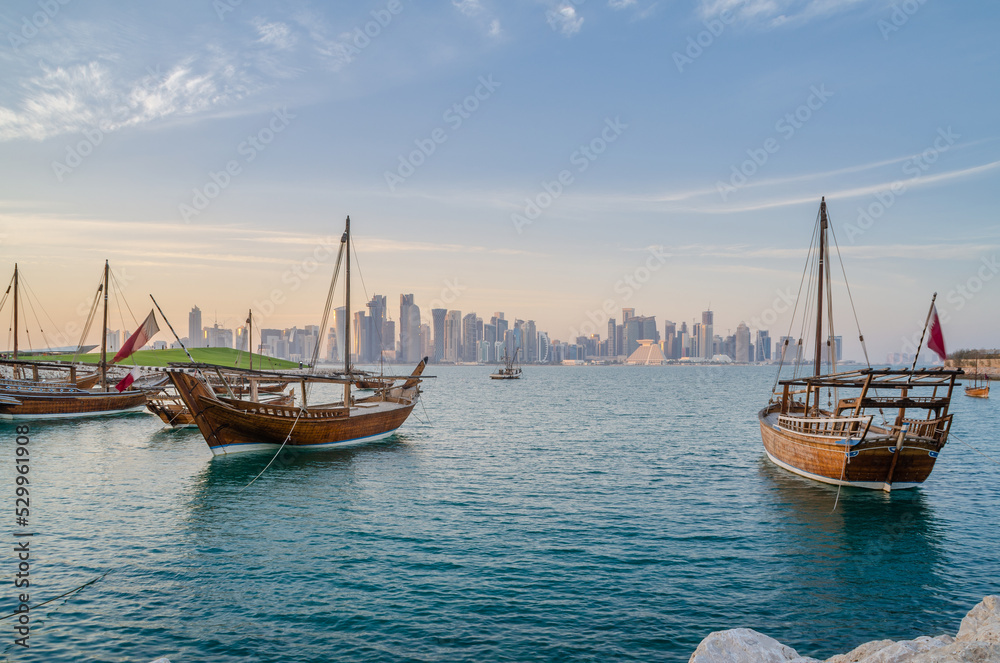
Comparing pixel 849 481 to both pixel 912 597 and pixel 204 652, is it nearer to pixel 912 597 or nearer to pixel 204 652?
pixel 912 597

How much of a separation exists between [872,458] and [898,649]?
694 inches

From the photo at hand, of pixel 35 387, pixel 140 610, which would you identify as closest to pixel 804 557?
pixel 140 610

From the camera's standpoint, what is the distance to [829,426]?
25.0 m

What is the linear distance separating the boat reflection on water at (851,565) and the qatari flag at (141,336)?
34.9 metres

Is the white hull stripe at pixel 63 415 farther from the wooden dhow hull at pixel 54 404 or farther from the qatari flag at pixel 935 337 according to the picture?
the qatari flag at pixel 935 337

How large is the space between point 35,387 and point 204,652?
55142mm

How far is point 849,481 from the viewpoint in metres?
24.4

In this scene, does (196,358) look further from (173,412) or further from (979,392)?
(979,392)

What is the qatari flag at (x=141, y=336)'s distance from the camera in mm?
34231

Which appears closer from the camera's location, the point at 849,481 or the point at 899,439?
the point at 899,439

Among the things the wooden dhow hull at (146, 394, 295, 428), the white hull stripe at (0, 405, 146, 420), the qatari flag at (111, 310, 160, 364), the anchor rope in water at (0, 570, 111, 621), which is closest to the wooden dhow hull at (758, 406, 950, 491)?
the anchor rope in water at (0, 570, 111, 621)

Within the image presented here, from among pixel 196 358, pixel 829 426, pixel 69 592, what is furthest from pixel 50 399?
pixel 196 358

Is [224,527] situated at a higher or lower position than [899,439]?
lower

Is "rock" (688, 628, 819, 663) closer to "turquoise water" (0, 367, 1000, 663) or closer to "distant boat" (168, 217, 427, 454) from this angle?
"turquoise water" (0, 367, 1000, 663)
